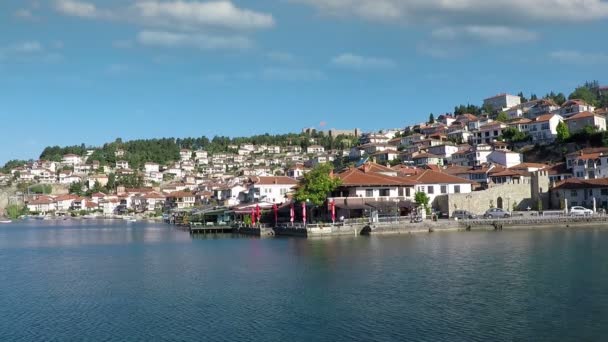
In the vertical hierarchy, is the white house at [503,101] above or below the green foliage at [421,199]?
above

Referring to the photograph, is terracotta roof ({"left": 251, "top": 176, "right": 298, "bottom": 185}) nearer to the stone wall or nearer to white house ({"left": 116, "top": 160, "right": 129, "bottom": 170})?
the stone wall

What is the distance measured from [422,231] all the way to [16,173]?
169802mm

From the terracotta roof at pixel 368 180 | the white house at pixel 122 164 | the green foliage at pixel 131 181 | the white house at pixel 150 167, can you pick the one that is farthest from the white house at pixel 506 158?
the white house at pixel 122 164

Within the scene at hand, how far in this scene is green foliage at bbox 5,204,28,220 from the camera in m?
140

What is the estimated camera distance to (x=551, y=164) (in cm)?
7831

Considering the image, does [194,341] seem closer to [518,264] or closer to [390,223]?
[518,264]

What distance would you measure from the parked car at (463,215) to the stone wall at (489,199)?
3.83ft

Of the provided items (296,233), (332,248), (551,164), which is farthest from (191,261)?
(551,164)

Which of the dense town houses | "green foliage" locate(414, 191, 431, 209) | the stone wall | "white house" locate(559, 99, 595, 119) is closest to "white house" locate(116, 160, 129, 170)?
the dense town houses

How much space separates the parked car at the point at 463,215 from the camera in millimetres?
55019

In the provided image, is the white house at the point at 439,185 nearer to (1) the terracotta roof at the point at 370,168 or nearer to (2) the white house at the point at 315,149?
(1) the terracotta roof at the point at 370,168

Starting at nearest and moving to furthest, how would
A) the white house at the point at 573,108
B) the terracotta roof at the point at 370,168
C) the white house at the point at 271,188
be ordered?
the terracotta roof at the point at 370,168
the white house at the point at 271,188
the white house at the point at 573,108

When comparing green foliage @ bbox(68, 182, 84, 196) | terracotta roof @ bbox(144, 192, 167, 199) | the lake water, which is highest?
green foliage @ bbox(68, 182, 84, 196)

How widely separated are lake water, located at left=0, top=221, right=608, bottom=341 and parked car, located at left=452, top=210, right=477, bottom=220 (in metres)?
12.8
